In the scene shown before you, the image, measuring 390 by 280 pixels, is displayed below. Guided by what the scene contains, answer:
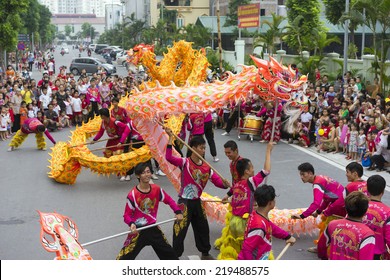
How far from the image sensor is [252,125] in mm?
17953

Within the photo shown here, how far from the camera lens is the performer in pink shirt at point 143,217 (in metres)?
6.88

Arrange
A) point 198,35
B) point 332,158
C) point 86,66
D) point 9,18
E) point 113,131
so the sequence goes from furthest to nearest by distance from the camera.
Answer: point 86,66 → point 198,35 → point 9,18 → point 332,158 → point 113,131

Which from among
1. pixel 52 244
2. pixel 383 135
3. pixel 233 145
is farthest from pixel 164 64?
pixel 52 244

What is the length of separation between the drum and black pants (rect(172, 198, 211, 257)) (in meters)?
10.1

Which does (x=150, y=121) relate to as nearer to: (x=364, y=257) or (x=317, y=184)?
(x=317, y=184)

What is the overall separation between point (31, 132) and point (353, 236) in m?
12.1

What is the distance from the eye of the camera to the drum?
1789cm

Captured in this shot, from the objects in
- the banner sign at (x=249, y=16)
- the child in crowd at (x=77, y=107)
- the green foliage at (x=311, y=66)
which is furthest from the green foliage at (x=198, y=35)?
the child in crowd at (x=77, y=107)

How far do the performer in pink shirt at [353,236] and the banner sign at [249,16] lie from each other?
2925 centimetres

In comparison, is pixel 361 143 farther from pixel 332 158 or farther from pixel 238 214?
pixel 238 214

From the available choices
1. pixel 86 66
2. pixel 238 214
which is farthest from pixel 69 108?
pixel 86 66

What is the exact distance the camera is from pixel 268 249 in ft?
19.0

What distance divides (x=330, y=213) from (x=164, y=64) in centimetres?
1009

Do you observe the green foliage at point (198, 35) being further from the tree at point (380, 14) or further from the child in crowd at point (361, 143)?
the child in crowd at point (361, 143)
